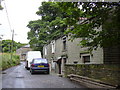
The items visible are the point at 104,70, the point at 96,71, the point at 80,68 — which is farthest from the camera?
the point at 80,68

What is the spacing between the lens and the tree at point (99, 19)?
817 centimetres

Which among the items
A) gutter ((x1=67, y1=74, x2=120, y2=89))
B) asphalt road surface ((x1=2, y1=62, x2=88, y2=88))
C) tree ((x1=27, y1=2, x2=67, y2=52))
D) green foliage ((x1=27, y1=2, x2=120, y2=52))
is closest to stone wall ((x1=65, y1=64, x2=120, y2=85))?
gutter ((x1=67, y1=74, x2=120, y2=89))

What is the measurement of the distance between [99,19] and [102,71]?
10.7ft

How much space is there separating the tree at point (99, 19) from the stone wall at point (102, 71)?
1.63 metres

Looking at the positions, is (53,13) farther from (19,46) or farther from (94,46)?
(19,46)

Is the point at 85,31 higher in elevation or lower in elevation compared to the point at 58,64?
higher

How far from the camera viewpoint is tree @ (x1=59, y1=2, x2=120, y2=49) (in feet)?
26.8

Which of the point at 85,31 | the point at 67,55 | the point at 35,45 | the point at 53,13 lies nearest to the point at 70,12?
the point at 85,31

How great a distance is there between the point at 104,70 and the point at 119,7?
3578 millimetres

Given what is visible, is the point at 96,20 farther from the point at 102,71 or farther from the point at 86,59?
the point at 86,59

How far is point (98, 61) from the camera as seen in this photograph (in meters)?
13.9

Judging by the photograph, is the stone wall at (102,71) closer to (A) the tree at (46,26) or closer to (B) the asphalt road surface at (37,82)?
(B) the asphalt road surface at (37,82)

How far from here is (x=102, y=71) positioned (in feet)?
33.8

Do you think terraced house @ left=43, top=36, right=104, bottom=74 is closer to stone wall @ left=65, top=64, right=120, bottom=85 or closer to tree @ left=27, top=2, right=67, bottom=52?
stone wall @ left=65, top=64, right=120, bottom=85
